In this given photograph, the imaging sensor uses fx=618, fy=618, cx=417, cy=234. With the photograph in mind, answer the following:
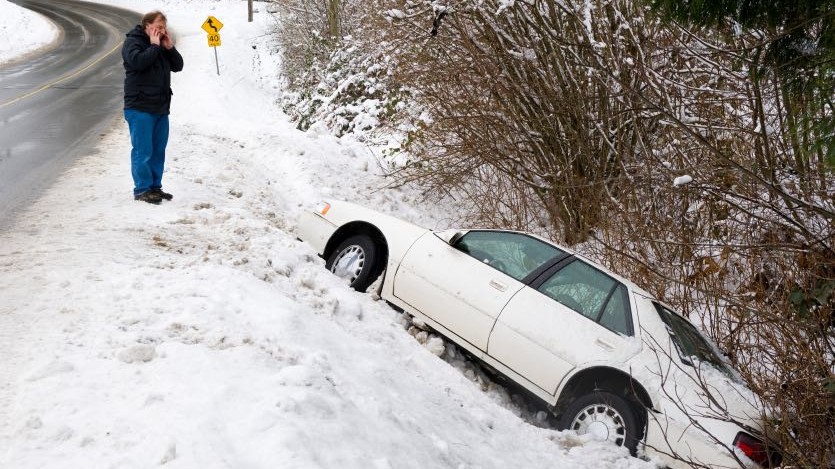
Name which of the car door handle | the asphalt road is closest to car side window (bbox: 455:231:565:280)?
the car door handle

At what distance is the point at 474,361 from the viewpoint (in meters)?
5.45

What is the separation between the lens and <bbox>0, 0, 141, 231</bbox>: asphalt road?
767 centimetres

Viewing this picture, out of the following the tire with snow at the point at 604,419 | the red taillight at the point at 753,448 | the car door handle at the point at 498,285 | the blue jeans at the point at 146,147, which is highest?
the blue jeans at the point at 146,147

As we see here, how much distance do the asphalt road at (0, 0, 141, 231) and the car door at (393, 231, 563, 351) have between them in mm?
3760

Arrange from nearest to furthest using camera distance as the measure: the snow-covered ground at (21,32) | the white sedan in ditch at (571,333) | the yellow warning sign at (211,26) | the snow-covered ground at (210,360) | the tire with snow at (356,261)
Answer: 1. the snow-covered ground at (210,360)
2. the white sedan in ditch at (571,333)
3. the tire with snow at (356,261)
4. the yellow warning sign at (211,26)
5. the snow-covered ground at (21,32)

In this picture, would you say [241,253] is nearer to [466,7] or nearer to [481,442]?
[481,442]

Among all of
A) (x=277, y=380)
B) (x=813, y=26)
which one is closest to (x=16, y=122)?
(x=277, y=380)

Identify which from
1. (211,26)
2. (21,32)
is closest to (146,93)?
(211,26)

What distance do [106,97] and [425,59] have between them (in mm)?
10380

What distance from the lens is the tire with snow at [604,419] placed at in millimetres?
4379

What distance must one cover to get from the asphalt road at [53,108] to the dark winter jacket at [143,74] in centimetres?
162

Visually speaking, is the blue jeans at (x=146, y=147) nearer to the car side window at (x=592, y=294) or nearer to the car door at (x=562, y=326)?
the car door at (x=562, y=326)

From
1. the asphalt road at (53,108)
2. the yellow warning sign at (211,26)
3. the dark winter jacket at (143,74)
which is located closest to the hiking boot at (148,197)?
the dark winter jacket at (143,74)

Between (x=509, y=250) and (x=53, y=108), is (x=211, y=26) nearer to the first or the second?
(x=53, y=108)
